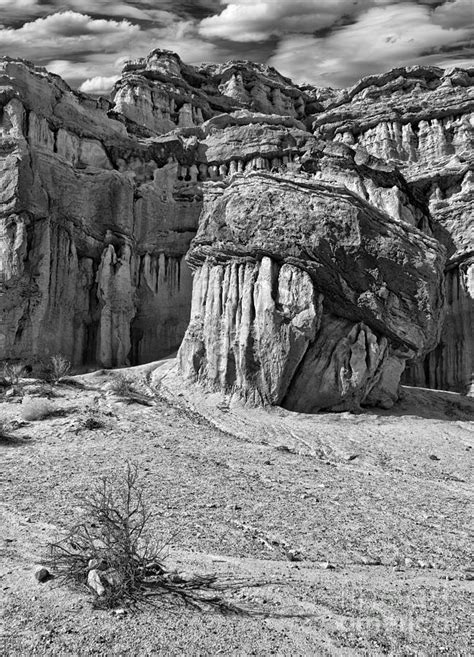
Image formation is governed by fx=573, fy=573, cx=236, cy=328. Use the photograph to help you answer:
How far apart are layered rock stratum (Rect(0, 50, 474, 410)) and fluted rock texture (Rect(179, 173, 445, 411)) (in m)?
0.05

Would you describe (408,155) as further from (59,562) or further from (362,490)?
(59,562)

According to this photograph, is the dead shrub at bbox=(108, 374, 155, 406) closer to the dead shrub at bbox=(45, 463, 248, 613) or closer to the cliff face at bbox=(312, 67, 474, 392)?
the dead shrub at bbox=(45, 463, 248, 613)

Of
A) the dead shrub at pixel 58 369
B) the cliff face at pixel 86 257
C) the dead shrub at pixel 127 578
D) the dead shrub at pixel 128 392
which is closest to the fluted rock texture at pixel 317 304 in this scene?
the dead shrub at pixel 128 392

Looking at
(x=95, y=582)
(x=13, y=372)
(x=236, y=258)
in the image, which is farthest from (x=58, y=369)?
(x=95, y=582)

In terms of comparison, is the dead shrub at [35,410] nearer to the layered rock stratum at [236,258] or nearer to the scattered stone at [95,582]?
the layered rock stratum at [236,258]

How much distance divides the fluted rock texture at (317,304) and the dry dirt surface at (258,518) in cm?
125

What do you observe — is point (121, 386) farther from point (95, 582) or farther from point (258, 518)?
point (95, 582)

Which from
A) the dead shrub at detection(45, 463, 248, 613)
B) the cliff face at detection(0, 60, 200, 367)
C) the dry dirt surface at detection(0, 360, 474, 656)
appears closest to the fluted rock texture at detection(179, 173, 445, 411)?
the dry dirt surface at detection(0, 360, 474, 656)

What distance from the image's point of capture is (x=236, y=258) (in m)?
20.1

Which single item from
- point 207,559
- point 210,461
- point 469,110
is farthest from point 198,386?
point 469,110

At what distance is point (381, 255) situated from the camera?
18.7 meters

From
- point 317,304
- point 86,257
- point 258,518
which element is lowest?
point 258,518

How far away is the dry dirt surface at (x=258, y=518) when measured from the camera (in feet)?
17.4

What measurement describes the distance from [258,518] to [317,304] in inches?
427
